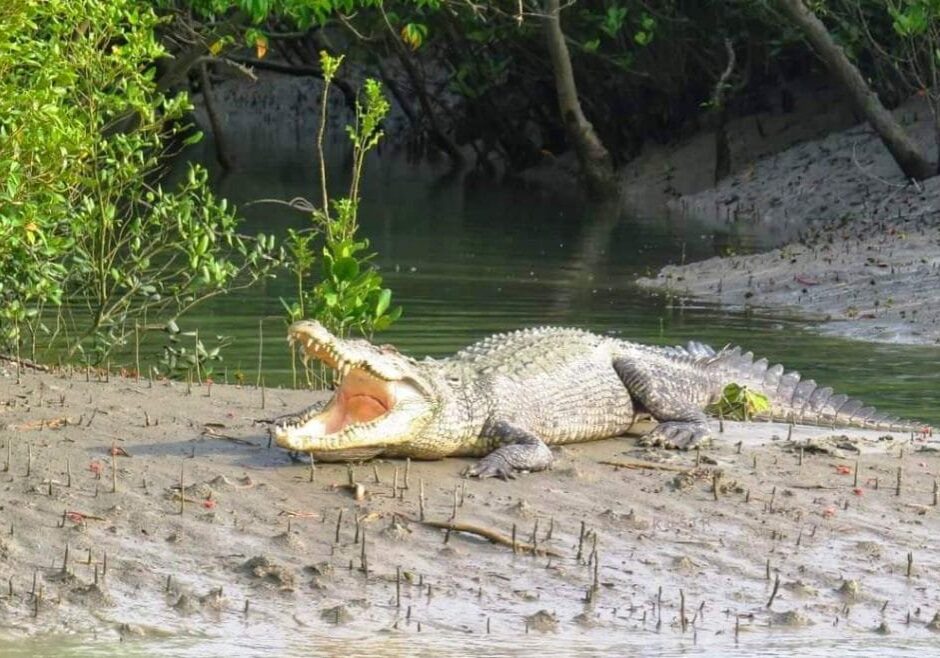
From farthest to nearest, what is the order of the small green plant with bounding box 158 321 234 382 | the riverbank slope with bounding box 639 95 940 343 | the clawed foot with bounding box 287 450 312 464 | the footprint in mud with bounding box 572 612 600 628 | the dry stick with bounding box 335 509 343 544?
the riverbank slope with bounding box 639 95 940 343 → the small green plant with bounding box 158 321 234 382 → the clawed foot with bounding box 287 450 312 464 → the dry stick with bounding box 335 509 343 544 → the footprint in mud with bounding box 572 612 600 628

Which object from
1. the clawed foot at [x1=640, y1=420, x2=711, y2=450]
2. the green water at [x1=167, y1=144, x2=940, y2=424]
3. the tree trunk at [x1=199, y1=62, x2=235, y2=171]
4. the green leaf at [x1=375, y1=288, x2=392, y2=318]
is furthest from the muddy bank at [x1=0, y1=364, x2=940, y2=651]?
the tree trunk at [x1=199, y1=62, x2=235, y2=171]

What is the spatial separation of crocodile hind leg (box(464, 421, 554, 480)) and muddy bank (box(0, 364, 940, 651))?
0.09 m

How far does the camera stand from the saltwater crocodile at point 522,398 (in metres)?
7.41

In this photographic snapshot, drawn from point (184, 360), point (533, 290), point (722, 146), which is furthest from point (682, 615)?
point (722, 146)

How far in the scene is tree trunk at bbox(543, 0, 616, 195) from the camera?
25.0m

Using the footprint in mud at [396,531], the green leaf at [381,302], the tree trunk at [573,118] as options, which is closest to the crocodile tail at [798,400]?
the green leaf at [381,302]

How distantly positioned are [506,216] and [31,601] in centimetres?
1981

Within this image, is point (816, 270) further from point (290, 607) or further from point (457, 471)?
point (290, 607)

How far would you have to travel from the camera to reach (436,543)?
665 centimetres

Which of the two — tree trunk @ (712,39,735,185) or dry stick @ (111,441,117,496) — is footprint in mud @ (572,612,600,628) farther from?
tree trunk @ (712,39,735,185)

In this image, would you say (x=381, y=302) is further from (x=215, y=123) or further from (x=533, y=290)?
(x=215, y=123)

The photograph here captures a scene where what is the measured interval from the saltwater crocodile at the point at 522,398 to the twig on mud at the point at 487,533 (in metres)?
0.69

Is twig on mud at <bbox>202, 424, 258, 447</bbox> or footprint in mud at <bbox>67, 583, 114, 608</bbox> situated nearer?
footprint in mud at <bbox>67, 583, 114, 608</bbox>

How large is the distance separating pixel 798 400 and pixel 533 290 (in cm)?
710
